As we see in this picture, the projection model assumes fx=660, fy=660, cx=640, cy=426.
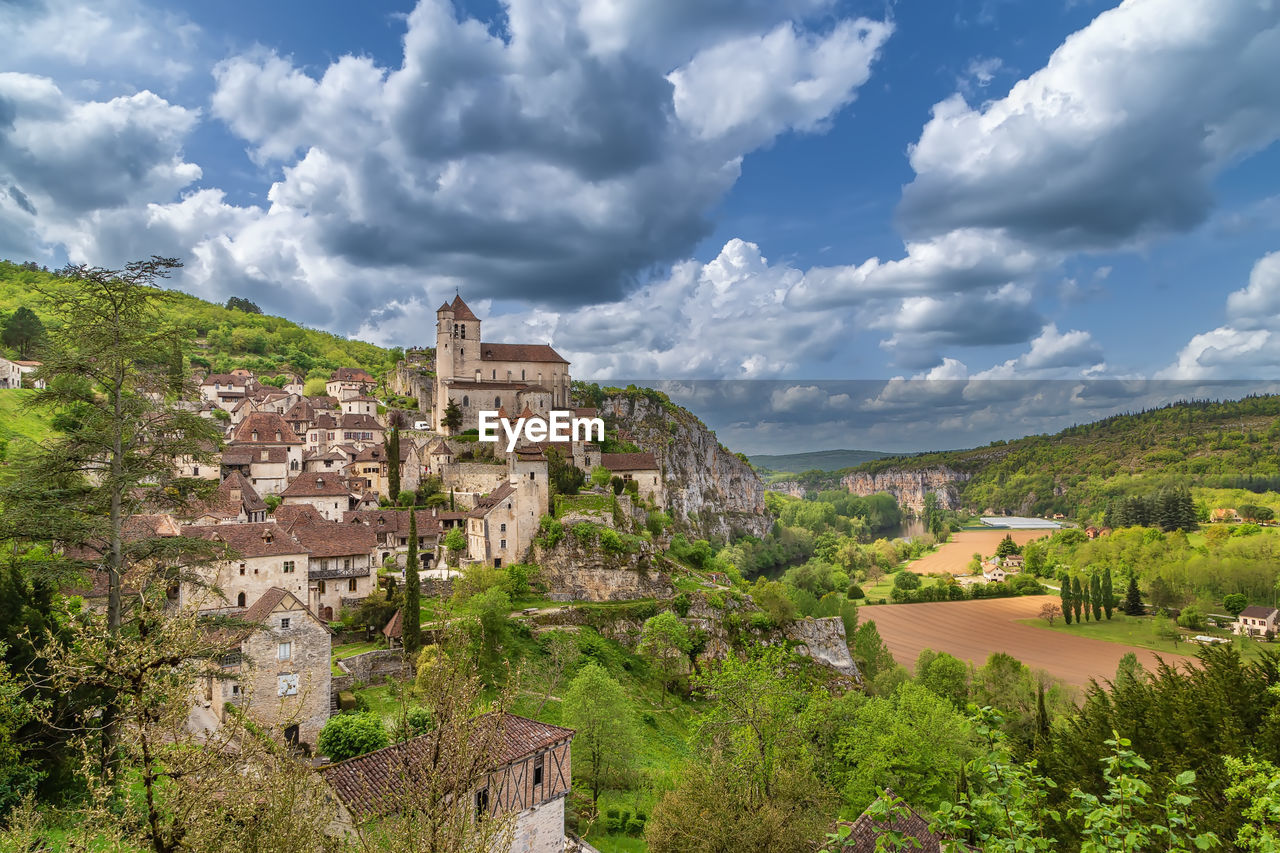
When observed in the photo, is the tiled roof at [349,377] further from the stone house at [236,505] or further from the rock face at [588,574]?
the rock face at [588,574]

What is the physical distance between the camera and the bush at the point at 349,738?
83.8 feet

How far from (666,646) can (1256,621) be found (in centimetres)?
7355

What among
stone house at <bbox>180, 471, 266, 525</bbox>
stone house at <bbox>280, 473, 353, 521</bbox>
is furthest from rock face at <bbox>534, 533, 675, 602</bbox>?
stone house at <bbox>180, 471, 266, 525</bbox>

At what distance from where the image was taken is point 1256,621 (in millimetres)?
75188

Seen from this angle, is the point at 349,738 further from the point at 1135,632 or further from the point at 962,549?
the point at 962,549

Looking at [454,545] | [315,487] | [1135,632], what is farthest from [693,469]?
[315,487]

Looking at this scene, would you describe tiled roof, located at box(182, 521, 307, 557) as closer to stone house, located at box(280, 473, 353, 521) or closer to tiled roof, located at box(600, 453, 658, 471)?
stone house, located at box(280, 473, 353, 521)

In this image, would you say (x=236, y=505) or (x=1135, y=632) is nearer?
(x=236, y=505)

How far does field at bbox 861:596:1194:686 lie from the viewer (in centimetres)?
6531

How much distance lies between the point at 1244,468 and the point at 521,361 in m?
187

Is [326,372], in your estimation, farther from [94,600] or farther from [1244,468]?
[1244,468]

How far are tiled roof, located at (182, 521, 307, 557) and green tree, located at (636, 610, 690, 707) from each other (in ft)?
78.4

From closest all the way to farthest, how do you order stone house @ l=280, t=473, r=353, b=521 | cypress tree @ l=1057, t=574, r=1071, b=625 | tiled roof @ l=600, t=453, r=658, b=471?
stone house @ l=280, t=473, r=353, b=521 → tiled roof @ l=600, t=453, r=658, b=471 → cypress tree @ l=1057, t=574, r=1071, b=625
